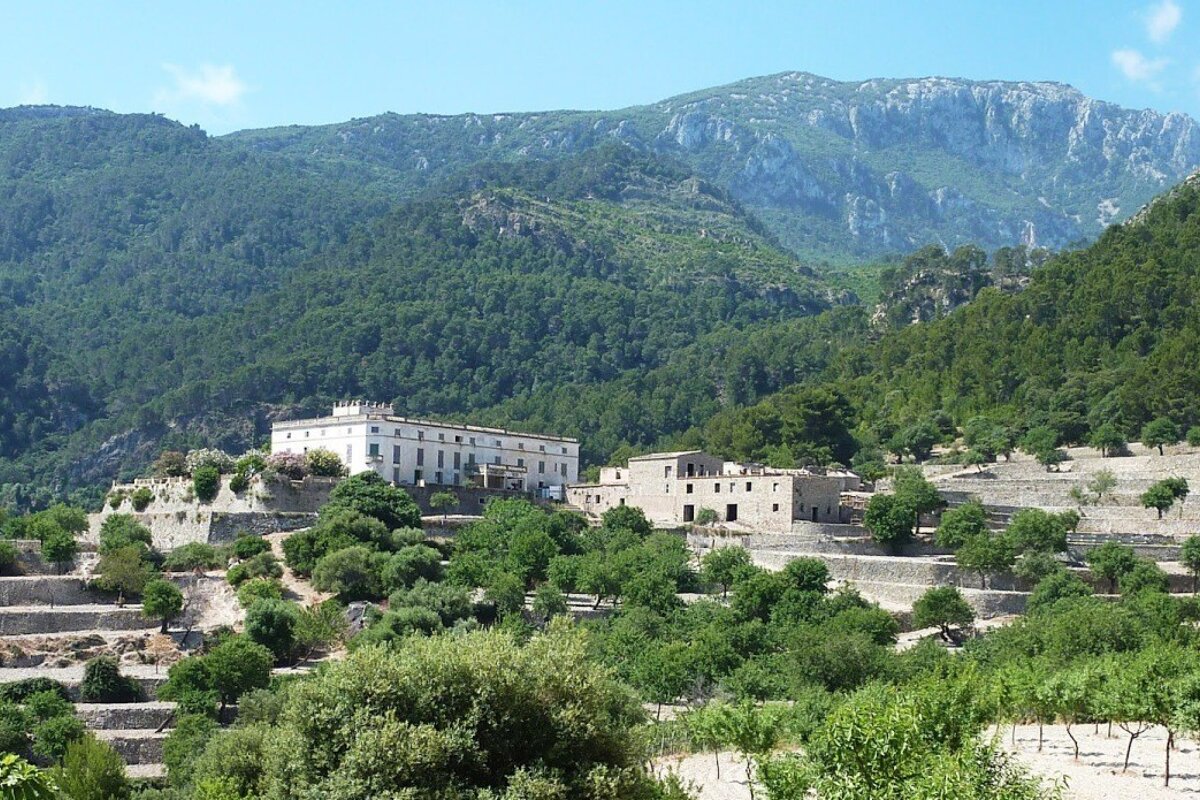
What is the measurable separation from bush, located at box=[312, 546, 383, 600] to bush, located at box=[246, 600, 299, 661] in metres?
4.02

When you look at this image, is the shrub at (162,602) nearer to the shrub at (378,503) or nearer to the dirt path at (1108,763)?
the shrub at (378,503)

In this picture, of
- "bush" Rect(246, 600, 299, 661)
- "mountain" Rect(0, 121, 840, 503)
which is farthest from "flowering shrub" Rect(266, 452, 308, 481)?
"mountain" Rect(0, 121, 840, 503)

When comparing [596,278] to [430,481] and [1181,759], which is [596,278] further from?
[1181,759]

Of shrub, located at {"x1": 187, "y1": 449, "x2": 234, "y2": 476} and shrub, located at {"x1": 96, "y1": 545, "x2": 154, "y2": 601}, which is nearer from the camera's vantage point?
shrub, located at {"x1": 96, "y1": 545, "x2": 154, "y2": 601}

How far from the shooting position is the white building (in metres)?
77.8

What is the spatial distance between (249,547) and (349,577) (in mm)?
6432

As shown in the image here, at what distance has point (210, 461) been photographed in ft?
255

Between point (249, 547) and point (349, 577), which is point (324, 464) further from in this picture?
point (349, 577)

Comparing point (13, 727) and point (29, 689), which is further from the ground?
point (29, 689)

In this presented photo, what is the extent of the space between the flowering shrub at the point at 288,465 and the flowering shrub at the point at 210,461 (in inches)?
90.0

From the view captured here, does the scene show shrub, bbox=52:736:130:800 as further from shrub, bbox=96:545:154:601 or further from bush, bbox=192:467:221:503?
bush, bbox=192:467:221:503

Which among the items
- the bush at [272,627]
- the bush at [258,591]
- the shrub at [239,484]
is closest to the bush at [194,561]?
the bush at [258,591]

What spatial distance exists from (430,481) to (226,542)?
1062 centimetres

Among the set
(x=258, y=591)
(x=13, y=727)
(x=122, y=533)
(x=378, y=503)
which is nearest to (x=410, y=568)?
(x=258, y=591)
